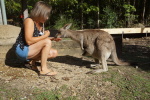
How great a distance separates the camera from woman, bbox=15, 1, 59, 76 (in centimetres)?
338

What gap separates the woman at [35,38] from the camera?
3.38m

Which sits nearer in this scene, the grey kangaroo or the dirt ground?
the dirt ground

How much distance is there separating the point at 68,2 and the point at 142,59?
263 inches

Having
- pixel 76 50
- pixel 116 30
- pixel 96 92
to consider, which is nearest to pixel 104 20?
pixel 116 30

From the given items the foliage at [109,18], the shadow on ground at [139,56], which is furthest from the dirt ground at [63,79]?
the foliage at [109,18]

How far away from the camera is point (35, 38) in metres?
3.44

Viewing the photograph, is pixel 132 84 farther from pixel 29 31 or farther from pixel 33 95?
pixel 29 31

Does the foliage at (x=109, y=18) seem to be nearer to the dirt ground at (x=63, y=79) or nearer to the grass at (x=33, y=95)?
the dirt ground at (x=63, y=79)

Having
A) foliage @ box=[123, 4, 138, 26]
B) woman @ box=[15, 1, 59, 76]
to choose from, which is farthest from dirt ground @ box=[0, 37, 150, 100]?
foliage @ box=[123, 4, 138, 26]

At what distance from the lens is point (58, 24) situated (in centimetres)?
1048

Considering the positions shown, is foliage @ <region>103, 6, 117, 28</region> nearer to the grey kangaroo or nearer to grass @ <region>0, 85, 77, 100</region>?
the grey kangaroo

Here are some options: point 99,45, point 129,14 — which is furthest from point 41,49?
point 129,14

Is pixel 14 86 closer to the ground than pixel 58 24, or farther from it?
closer to the ground

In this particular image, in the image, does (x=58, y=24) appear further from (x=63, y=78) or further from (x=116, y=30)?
(x=63, y=78)
